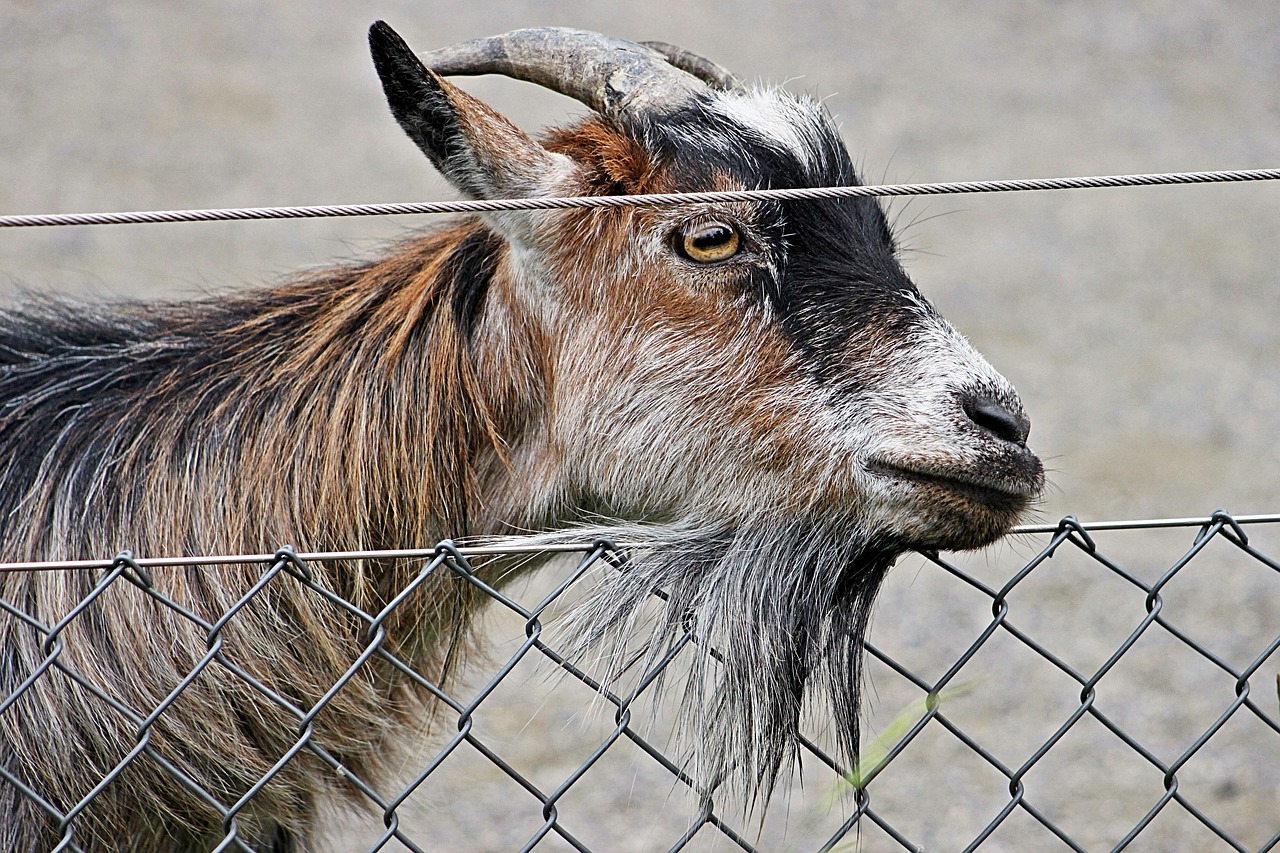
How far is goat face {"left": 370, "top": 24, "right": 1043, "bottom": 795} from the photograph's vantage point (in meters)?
2.45

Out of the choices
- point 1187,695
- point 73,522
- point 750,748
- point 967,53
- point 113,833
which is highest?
point 967,53

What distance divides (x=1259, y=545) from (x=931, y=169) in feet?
15.4

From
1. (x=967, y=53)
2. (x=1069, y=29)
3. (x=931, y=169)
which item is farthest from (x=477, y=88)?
(x=1069, y=29)

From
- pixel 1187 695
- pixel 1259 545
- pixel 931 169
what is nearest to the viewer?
pixel 1187 695

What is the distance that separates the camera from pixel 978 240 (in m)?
9.56

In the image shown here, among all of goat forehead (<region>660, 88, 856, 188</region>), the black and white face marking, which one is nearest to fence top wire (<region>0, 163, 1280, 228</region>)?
the black and white face marking

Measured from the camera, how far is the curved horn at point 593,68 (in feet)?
9.02

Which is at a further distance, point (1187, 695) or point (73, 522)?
point (1187, 695)

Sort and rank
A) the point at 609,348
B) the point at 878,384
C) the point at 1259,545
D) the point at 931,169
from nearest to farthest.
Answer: the point at 878,384, the point at 609,348, the point at 1259,545, the point at 931,169

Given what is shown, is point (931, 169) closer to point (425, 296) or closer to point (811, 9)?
point (811, 9)

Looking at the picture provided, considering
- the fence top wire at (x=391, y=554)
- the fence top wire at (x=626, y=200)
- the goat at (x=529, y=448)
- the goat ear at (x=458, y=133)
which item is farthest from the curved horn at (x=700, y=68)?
the fence top wire at (x=391, y=554)

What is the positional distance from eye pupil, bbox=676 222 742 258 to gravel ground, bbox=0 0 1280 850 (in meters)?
1.39

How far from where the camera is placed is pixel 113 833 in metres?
2.59

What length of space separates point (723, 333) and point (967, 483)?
0.57 metres
